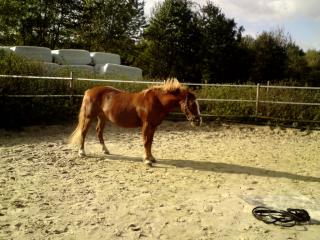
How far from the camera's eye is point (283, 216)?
14.9ft

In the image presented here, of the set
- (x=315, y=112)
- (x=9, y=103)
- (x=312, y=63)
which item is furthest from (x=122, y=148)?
(x=312, y=63)

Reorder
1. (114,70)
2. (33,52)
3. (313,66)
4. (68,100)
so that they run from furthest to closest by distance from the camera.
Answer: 1. (313,66)
2. (114,70)
3. (33,52)
4. (68,100)

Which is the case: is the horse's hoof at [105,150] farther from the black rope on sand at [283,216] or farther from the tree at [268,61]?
the tree at [268,61]

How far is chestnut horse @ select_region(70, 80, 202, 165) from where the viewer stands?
6715mm

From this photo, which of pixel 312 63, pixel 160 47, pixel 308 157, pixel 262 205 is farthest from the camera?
pixel 312 63

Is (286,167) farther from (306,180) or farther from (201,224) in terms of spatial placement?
(201,224)

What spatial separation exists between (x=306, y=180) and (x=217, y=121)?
5.14 metres

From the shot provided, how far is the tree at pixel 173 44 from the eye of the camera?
2447 cm

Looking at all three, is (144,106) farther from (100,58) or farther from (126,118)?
(100,58)

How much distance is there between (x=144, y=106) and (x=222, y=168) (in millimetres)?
1716

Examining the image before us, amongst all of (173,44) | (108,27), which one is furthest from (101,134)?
(108,27)

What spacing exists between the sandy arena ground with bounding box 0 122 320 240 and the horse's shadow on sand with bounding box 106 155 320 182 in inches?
0.7

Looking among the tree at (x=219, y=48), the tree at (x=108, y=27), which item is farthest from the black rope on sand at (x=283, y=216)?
the tree at (x=108, y=27)

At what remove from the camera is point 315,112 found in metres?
11.1
